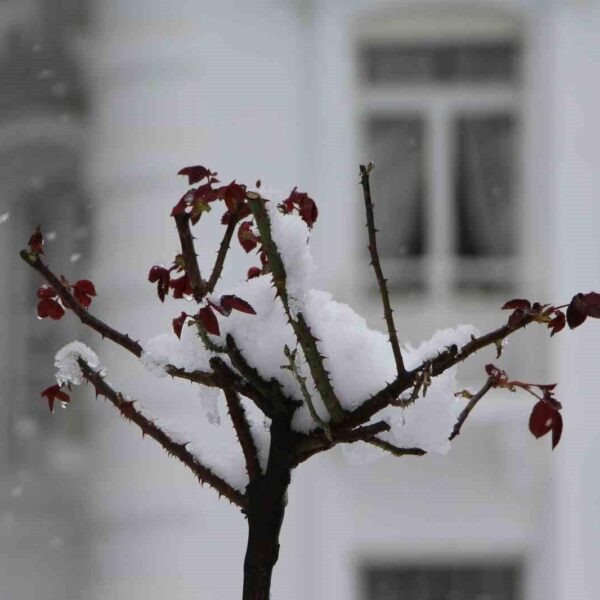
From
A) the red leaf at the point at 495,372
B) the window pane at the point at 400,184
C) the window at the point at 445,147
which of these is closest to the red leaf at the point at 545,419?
the red leaf at the point at 495,372

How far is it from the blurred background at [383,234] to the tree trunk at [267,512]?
3710mm

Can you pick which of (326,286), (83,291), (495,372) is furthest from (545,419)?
(326,286)

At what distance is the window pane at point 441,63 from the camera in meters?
4.96

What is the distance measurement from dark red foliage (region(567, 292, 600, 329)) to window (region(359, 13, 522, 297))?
4019 millimetres

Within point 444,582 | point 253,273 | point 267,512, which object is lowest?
point 267,512

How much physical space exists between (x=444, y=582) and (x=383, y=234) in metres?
1.35

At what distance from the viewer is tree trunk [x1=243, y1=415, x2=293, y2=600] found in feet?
2.96

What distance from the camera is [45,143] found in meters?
5.72

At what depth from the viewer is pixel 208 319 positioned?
88cm

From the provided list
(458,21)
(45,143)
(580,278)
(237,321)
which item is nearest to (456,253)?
(580,278)

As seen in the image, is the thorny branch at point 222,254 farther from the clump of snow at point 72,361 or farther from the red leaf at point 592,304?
the red leaf at point 592,304

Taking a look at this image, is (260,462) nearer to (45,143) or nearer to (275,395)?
(275,395)

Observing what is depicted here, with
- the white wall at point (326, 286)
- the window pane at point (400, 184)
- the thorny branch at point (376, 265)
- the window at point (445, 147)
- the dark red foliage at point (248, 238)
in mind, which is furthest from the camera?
the window pane at point (400, 184)

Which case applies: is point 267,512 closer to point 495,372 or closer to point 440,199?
point 495,372
